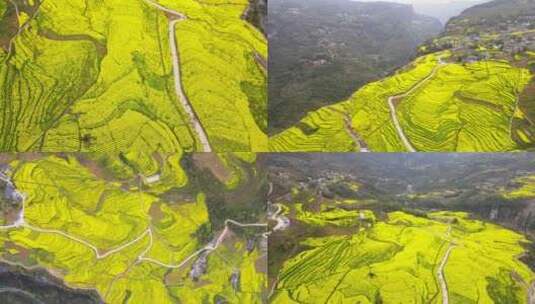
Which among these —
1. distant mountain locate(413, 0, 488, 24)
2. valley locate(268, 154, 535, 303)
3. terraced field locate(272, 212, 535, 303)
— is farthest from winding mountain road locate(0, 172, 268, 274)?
distant mountain locate(413, 0, 488, 24)

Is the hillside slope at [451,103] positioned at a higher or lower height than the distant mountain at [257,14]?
lower

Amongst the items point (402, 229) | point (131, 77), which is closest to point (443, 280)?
point (402, 229)

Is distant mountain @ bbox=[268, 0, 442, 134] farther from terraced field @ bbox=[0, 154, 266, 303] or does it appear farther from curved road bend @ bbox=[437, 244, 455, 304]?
curved road bend @ bbox=[437, 244, 455, 304]

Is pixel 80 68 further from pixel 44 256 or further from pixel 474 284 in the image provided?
pixel 474 284

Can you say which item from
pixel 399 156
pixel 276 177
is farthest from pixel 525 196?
pixel 276 177

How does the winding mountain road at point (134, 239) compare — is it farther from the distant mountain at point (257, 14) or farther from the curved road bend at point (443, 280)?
the distant mountain at point (257, 14)

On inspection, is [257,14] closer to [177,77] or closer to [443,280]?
[177,77]

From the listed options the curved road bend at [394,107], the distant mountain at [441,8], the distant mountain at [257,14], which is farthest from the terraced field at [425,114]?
the distant mountain at [257,14]
